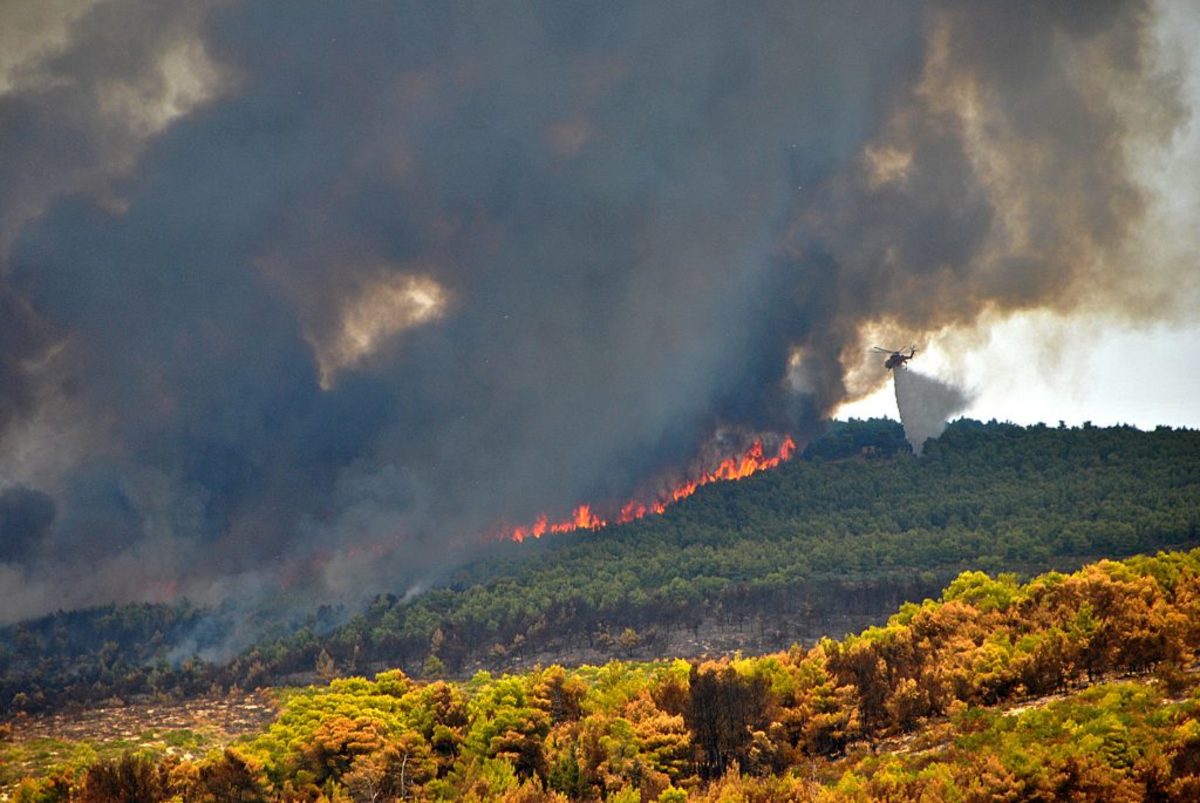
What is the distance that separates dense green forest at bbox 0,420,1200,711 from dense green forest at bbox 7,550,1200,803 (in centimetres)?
6741

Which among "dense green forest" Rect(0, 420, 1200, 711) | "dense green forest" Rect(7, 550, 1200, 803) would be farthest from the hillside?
"dense green forest" Rect(7, 550, 1200, 803)

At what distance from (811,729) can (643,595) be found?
107 meters

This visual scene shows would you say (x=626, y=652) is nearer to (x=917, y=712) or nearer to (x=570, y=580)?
(x=570, y=580)

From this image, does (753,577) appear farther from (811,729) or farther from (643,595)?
(811,729)

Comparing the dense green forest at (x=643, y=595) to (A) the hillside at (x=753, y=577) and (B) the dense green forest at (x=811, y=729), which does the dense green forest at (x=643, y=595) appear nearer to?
(A) the hillside at (x=753, y=577)

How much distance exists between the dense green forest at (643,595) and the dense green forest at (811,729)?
67414 millimetres

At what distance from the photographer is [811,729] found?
5397 cm

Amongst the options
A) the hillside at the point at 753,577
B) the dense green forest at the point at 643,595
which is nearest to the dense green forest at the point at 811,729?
the hillside at the point at 753,577

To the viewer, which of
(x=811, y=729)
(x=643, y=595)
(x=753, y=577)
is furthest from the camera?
(x=753, y=577)

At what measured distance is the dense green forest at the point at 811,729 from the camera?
39.4 meters

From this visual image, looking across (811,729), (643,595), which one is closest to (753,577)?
(643,595)

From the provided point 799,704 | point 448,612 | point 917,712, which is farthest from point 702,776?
point 448,612

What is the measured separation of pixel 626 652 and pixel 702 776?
7900 centimetres

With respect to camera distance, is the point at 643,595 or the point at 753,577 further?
the point at 753,577
